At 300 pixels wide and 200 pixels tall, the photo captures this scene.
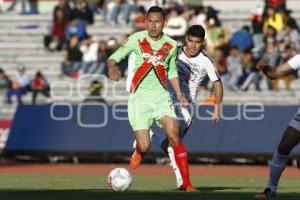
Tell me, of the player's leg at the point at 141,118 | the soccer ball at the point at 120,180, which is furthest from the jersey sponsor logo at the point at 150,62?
the soccer ball at the point at 120,180

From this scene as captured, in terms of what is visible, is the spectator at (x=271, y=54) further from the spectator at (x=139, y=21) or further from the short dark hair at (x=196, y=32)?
the short dark hair at (x=196, y=32)

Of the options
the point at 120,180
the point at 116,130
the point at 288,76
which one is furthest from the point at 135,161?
the point at 288,76

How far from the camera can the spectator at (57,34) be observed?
31312 millimetres

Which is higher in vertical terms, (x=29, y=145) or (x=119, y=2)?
(x=119, y=2)

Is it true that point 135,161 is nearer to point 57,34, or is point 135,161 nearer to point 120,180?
point 120,180

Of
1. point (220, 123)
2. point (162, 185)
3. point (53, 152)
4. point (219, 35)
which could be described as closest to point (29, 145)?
point (53, 152)

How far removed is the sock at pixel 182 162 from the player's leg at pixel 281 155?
1.70 meters

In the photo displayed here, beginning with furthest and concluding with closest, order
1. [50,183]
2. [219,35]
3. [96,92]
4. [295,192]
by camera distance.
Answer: [219,35]
[96,92]
[50,183]
[295,192]

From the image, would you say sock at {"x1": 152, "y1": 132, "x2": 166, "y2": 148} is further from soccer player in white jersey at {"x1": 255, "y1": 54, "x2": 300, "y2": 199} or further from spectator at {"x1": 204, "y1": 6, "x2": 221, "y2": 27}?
spectator at {"x1": 204, "y1": 6, "x2": 221, "y2": 27}

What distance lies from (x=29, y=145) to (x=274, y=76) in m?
13.7

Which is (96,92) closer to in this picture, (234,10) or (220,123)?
(220,123)

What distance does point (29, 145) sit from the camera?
82.3 feet

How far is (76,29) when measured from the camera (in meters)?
31.0

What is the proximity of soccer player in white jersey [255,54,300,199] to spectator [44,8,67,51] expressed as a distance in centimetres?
1898
